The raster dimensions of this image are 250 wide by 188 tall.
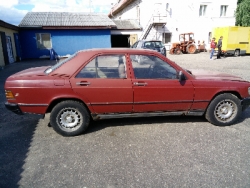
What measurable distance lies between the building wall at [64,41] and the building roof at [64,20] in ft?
2.23

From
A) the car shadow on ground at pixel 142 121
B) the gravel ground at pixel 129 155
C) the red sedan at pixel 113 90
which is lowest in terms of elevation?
the gravel ground at pixel 129 155

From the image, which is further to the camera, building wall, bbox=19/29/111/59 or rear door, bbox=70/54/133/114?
building wall, bbox=19/29/111/59

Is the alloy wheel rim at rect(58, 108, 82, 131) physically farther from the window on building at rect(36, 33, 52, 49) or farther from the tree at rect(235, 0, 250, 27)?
the tree at rect(235, 0, 250, 27)

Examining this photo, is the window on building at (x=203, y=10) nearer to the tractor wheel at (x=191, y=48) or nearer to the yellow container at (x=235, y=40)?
the tractor wheel at (x=191, y=48)

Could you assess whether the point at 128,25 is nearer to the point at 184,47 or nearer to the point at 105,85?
the point at 184,47

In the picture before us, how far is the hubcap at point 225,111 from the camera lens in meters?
4.09

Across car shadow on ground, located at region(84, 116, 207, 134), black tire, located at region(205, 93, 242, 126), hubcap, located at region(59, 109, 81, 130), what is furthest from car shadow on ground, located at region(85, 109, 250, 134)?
hubcap, located at region(59, 109, 81, 130)

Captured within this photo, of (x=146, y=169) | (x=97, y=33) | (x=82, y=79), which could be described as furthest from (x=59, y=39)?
(x=146, y=169)

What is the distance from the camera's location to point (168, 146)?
3.37 metres

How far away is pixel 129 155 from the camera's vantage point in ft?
10.3

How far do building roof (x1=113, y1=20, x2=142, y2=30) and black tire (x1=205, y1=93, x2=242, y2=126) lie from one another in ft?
63.7

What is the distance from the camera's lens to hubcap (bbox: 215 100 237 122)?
13.4 feet

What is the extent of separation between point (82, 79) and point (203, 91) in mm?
2456

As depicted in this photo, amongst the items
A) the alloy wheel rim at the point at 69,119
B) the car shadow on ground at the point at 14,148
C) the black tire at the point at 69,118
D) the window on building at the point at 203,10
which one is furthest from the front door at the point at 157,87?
the window on building at the point at 203,10
